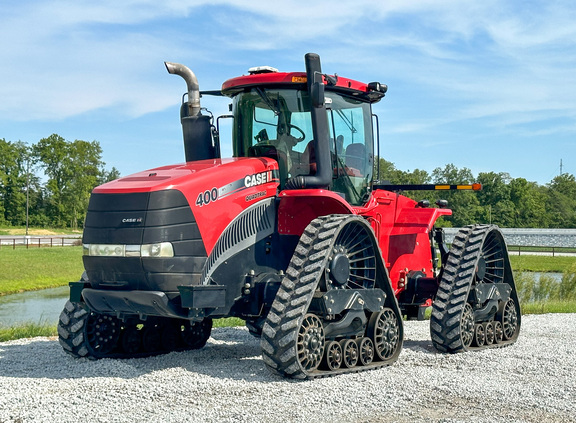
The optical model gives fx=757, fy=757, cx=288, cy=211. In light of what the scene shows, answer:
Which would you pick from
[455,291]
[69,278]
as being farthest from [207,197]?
[69,278]

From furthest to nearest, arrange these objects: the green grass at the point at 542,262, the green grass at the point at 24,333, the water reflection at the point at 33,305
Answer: the green grass at the point at 542,262
the water reflection at the point at 33,305
the green grass at the point at 24,333

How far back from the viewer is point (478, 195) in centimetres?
8425

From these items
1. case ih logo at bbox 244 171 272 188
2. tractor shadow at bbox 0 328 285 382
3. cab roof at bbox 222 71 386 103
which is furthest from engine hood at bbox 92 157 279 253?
tractor shadow at bbox 0 328 285 382

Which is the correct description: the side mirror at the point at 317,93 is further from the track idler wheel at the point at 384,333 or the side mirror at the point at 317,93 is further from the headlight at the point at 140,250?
the track idler wheel at the point at 384,333

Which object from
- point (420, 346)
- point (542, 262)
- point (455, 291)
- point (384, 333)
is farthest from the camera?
point (542, 262)

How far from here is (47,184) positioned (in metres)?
105

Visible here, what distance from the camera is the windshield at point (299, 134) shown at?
924 cm

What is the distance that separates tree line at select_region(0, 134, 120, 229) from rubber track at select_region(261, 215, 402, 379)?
95624 mm

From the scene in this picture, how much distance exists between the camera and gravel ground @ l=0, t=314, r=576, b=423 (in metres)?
6.73

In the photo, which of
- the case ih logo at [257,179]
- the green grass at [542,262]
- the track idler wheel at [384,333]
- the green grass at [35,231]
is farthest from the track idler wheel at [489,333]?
the green grass at [35,231]

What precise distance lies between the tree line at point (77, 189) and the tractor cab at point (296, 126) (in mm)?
76011

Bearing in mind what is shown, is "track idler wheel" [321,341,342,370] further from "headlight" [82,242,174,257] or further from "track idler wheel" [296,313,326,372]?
"headlight" [82,242,174,257]

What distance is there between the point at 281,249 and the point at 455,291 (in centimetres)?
256

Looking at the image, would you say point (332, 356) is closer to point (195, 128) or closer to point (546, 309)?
point (195, 128)
